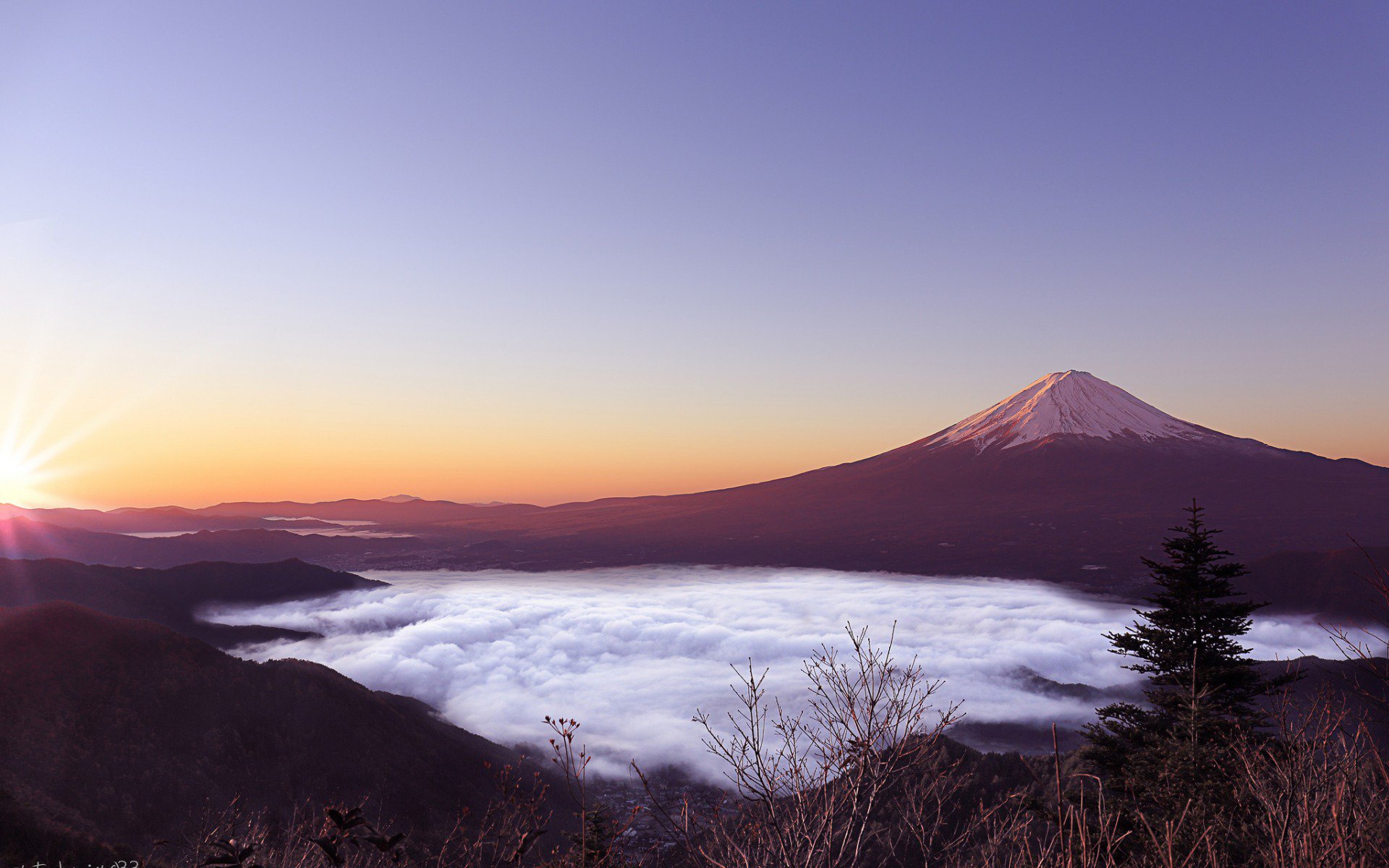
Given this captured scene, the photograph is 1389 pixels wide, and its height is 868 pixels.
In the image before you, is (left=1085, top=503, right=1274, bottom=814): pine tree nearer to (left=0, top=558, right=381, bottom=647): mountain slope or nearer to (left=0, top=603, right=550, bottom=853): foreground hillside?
(left=0, top=603, right=550, bottom=853): foreground hillside

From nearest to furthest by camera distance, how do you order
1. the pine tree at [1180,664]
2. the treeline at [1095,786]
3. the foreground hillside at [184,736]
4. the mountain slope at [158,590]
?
the treeline at [1095,786] < the pine tree at [1180,664] < the foreground hillside at [184,736] < the mountain slope at [158,590]

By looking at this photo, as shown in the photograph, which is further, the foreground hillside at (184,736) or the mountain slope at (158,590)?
the mountain slope at (158,590)

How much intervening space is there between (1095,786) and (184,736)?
69.9 metres

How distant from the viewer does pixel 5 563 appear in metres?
145

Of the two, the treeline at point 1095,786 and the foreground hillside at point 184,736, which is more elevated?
the treeline at point 1095,786

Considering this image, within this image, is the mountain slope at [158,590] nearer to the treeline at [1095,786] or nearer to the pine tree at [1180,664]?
the treeline at [1095,786]

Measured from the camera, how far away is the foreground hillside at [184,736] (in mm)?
50656

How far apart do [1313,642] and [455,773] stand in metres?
202

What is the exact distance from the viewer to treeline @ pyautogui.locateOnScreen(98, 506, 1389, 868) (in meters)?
6.03

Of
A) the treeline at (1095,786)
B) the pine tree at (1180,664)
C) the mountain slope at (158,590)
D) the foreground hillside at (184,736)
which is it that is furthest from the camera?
the mountain slope at (158,590)

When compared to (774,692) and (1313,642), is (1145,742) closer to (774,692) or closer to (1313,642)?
(774,692)

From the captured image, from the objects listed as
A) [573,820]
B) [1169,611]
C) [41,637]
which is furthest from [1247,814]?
[41,637]

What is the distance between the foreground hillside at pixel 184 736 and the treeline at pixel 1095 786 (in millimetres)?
8154

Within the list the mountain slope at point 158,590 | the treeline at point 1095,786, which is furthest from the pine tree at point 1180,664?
the mountain slope at point 158,590
